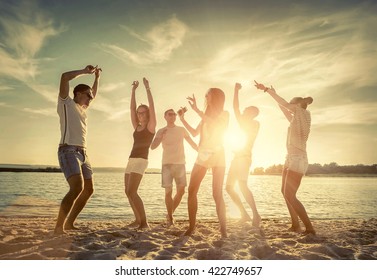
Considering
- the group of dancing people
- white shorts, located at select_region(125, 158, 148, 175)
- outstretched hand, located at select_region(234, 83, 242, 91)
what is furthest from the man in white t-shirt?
outstretched hand, located at select_region(234, 83, 242, 91)

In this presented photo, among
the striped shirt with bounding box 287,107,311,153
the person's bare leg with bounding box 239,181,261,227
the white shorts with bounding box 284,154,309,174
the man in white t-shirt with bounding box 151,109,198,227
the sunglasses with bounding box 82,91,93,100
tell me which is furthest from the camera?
the man in white t-shirt with bounding box 151,109,198,227

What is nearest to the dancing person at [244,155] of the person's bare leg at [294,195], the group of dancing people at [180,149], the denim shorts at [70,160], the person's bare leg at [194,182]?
the group of dancing people at [180,149]

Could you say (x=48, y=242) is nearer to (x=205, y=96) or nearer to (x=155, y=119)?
(x=155, y=119)

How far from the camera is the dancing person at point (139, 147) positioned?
18.1ft

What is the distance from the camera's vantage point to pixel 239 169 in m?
6.56

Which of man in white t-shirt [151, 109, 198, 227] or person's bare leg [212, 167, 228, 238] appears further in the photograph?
man in white t-shirt [151, 109, 198, 227]

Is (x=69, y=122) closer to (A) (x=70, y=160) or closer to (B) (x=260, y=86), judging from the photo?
(A) (x=70, y=160)

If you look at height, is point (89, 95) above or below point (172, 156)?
above

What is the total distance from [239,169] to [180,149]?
123cm

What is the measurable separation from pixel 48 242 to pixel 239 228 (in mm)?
3284

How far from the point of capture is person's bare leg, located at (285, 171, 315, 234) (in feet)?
17.5

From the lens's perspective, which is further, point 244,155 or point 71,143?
point 244,155

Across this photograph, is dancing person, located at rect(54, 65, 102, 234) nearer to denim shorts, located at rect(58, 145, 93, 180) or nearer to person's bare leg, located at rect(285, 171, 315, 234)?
denim shorts, located at rect(58, 145, 93, 180)

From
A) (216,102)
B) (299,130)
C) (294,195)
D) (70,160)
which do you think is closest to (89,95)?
(70,160)
